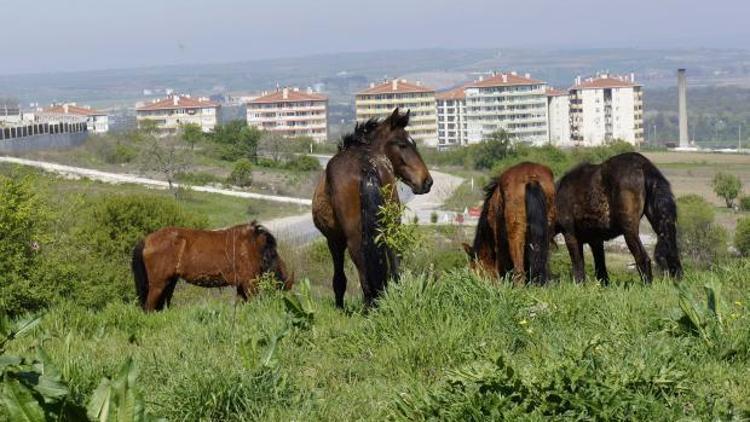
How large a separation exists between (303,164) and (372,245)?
95.4 metres

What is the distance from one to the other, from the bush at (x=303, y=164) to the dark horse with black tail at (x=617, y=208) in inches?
3572

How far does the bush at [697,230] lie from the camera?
38.4 metres

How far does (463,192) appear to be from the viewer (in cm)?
5322

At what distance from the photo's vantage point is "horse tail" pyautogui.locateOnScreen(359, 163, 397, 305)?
858 cm

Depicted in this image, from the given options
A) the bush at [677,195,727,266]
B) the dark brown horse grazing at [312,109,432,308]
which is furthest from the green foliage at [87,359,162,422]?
the bush at [677,195,727,266]

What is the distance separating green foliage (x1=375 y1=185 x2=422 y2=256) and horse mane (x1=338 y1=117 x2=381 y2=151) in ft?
2.82

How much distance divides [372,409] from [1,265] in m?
14.6

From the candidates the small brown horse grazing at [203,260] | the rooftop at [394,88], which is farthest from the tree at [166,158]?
the rooftop at [394,88]

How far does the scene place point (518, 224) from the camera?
388 inches

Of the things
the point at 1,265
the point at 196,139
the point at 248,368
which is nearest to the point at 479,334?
the point at 248,368

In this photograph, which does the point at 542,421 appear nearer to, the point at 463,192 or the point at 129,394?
the point at 129,394

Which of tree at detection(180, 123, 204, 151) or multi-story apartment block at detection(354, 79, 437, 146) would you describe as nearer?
tree at detection(180, 123, 204, 151)

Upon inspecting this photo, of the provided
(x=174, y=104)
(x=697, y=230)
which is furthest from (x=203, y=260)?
(x=174, y=104)

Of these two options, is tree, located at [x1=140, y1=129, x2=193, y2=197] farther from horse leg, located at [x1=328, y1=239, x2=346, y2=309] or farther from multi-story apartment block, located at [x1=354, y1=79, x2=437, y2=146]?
multi-story apartment block, located at [x1=354, y1=79, x2=437, y2=146]
